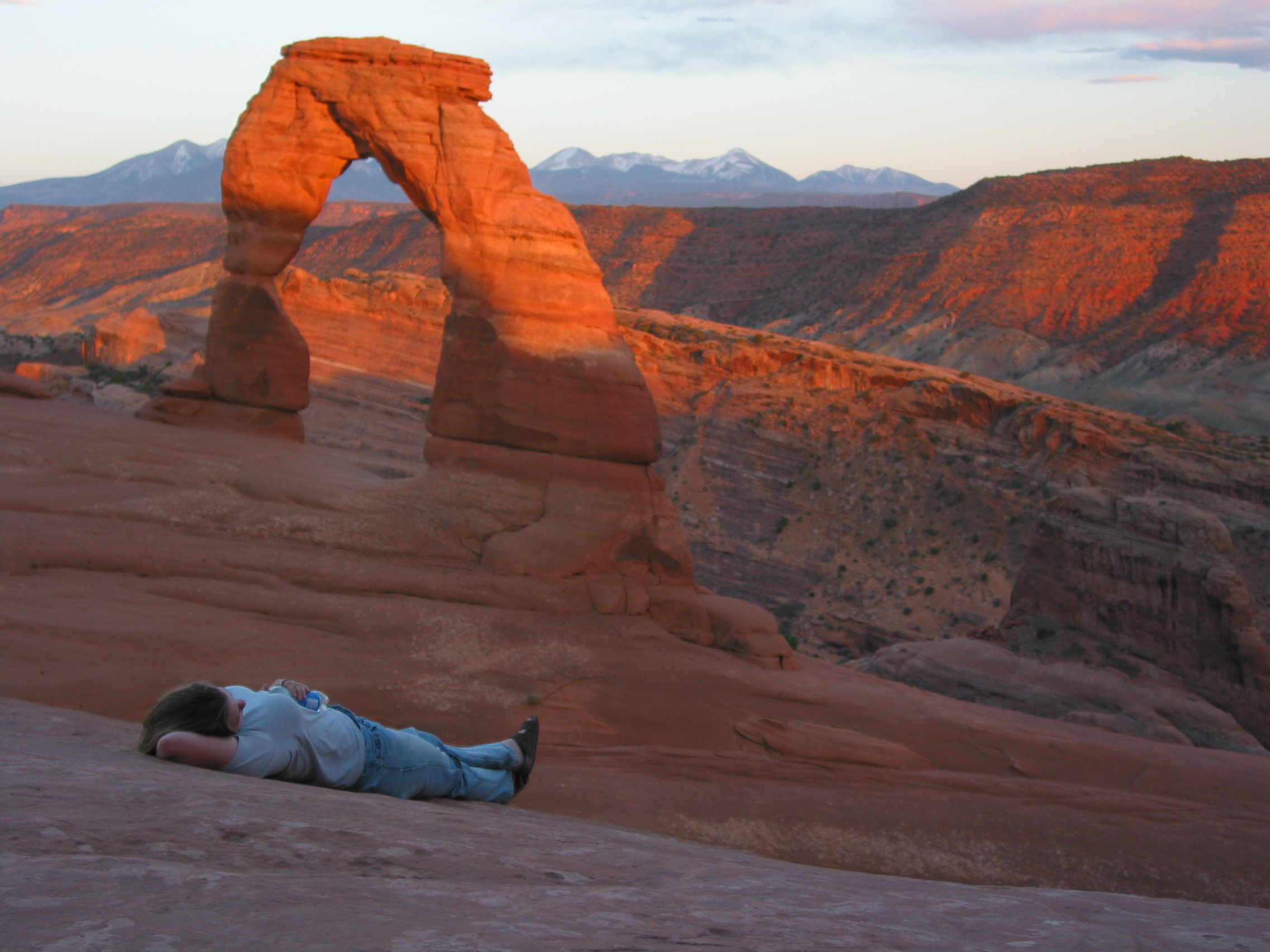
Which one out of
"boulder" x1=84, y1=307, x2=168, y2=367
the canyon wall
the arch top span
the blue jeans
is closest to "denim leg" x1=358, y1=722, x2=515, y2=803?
the blue jeans

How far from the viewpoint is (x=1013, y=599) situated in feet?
59.4

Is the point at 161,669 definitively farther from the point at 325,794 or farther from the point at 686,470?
the point at 686,470

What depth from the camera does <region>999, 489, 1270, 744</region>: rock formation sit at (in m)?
14.8

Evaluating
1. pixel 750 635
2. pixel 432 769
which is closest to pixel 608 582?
pixel 750 635

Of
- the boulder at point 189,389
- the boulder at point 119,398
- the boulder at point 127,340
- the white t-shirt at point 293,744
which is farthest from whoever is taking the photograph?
the boulder at point 127,340

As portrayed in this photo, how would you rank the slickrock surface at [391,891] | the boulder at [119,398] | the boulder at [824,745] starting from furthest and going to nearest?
the boulder at [119,398] → the boulder at [824,745] → the slickrock surface at [391,891]

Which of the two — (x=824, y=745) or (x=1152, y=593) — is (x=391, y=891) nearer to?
(x=824, y=745)

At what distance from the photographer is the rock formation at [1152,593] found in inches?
583

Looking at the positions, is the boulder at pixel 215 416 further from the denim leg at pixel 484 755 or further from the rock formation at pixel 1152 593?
Result: the rock formation at pixel 1152 593

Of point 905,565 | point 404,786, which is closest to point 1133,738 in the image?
point 404,786

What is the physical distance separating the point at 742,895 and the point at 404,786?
8.43ft

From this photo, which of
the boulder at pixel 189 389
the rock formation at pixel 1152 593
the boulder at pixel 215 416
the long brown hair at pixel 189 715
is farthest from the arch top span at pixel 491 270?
the long brown hair at pixel 189 715

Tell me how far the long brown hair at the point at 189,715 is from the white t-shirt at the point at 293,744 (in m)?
0.20

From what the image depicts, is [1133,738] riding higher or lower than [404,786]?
lower
